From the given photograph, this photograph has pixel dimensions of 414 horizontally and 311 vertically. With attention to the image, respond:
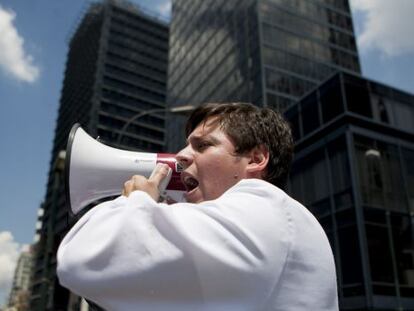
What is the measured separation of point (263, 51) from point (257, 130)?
122 feet

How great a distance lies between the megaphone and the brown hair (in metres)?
0.45

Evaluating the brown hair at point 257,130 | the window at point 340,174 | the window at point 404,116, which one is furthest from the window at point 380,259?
the brown hair at point 257,130

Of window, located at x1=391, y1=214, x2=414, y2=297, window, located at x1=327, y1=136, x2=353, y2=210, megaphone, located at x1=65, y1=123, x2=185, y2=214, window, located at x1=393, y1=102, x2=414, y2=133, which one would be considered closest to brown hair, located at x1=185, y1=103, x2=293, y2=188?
megaphone, located at x1=65, y1=123, x2=185, y2=214

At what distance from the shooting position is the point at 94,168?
7.36 feet

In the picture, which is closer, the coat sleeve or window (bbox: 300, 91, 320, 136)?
the coat sleeve

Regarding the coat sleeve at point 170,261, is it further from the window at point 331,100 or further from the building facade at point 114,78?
the building facade at point 114,78

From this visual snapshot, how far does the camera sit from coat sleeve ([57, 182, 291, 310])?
107cm

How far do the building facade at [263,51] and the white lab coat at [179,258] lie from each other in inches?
1336

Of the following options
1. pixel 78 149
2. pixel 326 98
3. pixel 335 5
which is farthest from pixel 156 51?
pixel 78 149

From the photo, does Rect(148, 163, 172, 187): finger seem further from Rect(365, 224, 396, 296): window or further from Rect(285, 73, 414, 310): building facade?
Rect(365, 224, 396, 296): window

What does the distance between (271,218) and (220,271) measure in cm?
20

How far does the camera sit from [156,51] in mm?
111000

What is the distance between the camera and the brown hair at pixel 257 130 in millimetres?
1620

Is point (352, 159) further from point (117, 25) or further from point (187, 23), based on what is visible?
point (117, 25)
